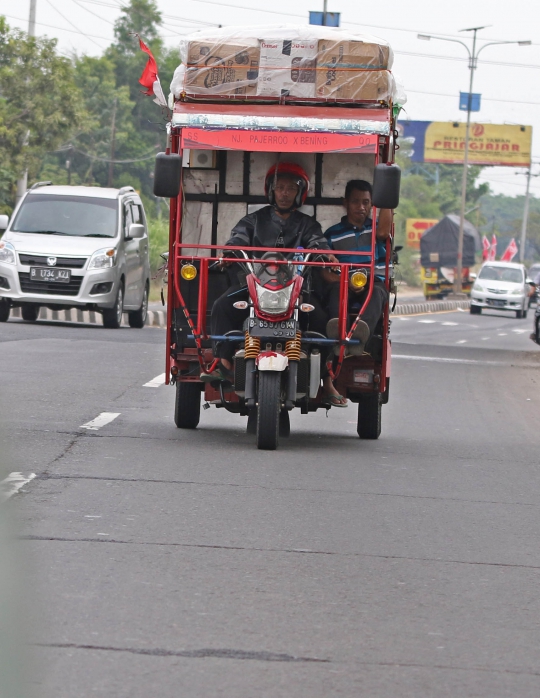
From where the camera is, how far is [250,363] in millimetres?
9195

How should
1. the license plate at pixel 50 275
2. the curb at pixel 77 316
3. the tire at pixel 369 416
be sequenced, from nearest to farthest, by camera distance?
the tire at pixel 369 416, the license plate at pixel 50 275, the curb at pixel 77 316

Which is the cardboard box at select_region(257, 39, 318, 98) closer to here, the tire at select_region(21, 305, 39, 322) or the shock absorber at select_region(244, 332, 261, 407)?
the shock absorber at select_region(244, 332, 261, 407)

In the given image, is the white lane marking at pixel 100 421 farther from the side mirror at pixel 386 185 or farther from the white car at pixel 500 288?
the white car at pixel 500 288

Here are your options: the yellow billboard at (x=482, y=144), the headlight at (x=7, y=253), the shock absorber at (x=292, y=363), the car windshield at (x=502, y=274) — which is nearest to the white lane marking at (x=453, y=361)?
the headlight at (x=7, y=253)

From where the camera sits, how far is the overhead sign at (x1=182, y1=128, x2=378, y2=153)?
9.75 meters

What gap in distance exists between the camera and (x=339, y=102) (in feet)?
32.9

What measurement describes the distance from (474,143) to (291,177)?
10177cm

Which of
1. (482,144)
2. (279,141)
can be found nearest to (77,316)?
(279,141)

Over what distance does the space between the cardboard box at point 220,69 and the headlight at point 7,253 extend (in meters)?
11.7

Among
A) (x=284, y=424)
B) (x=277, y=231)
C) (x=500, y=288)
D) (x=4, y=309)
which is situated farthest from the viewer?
(x=500, y=288)

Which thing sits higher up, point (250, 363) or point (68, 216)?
point (68, 216)

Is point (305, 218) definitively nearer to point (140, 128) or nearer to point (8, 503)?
point (8, 503)

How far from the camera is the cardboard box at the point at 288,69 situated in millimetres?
10000

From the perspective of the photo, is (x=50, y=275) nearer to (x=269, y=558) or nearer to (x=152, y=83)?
(x=152, y=83)
